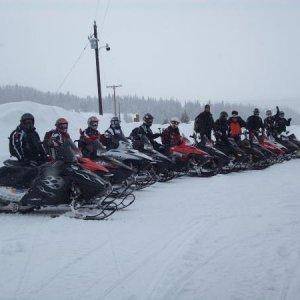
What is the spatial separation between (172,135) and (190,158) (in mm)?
764

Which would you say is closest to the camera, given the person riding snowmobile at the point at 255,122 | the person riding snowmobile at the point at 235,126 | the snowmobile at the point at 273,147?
the person riding snowmobile at the point at 235,126

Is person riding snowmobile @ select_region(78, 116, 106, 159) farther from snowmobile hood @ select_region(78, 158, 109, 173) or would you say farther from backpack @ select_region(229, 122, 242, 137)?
backpack @ select_region(229, 122, 242, 137)

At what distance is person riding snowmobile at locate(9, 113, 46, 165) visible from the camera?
8.30 m

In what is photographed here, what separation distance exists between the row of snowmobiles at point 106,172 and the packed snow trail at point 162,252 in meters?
0.33

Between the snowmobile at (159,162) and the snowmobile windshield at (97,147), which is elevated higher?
the snowmobile windshield at (97,147)

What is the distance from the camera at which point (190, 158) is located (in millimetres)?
13008

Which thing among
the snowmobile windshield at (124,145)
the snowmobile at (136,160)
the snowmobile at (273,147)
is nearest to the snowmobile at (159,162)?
the snowmobile at (136,160)

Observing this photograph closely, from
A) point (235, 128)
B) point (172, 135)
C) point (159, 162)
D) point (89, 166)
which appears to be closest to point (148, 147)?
point (159, 162)

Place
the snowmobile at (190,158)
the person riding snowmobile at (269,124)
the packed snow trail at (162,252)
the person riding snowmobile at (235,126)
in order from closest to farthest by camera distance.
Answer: the packed snow trail at (162,252) → the snowmobile at (190,158) → the person riding snowmobile at (235,126) → the person riding snowmobile at (269,124)

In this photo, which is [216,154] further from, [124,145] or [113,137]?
[113,137]

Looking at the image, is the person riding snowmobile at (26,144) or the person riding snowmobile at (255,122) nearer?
the person riding snowmobile at (26,144)

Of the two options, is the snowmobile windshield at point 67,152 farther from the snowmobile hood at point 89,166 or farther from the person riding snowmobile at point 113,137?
the person riding snowmobile at point 113,137

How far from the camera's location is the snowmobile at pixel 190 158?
12.9 meters

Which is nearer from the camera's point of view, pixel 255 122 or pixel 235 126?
pixel 235 126
